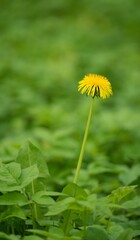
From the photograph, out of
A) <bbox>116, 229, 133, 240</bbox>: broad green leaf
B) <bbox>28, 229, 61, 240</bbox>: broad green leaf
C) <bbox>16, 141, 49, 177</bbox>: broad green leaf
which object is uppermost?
<bbox>16, 141, 49, 177</bbox>: broad green leaf

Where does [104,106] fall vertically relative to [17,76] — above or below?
below

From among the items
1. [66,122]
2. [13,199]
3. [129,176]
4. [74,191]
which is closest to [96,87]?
[74,191]

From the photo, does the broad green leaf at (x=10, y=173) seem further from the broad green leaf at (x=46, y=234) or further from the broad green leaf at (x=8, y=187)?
the broad green leaf at (x=46, y=234)

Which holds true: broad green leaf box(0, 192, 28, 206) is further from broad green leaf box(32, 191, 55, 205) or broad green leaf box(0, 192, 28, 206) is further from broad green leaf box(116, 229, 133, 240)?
broad green leaf box(116, 229, 133, 240)

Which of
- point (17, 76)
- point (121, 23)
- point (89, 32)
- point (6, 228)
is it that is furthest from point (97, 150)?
point (121, 23)

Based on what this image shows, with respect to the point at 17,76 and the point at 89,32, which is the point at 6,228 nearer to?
the point at 17,76

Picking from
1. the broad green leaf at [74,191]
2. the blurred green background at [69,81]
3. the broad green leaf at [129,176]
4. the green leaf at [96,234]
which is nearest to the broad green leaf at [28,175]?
the broad green leaf at [74,191]

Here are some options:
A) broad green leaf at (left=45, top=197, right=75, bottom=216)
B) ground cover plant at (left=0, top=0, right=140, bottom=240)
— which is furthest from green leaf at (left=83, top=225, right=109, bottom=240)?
broad green leaf at (left=45, top=197, right=75, bottom=216)

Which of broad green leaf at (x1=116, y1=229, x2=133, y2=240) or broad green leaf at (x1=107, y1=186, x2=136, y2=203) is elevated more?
broad green leaf at (x1=107, y1=186, x2=136, y2=203)
